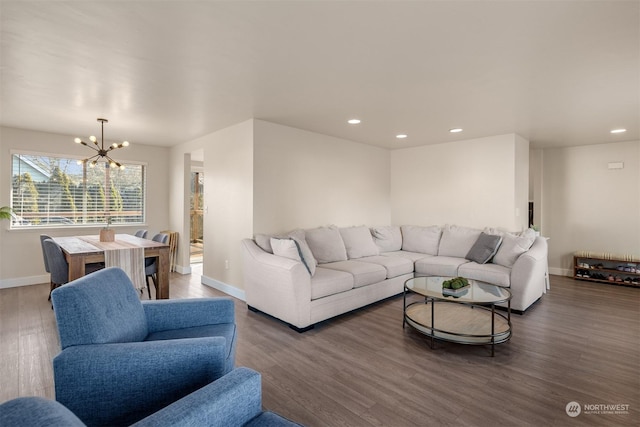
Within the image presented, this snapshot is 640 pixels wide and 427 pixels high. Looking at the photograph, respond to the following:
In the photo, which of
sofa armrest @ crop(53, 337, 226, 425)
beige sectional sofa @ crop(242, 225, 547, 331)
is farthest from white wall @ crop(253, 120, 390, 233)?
sofa armrest @ crop(53, 337, 226, 425)

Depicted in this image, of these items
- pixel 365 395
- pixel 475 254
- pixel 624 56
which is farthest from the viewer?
pixel 475 254

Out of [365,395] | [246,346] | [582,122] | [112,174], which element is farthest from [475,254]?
[112,174]

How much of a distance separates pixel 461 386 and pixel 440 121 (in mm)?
3105

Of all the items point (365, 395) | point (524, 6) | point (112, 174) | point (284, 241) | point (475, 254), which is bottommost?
point (365, 395)

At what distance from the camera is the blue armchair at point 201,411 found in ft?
2.70

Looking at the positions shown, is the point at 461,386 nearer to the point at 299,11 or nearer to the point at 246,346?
the point at 246,346

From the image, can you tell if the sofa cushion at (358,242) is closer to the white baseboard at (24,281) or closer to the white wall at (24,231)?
the white wall at (24,231)

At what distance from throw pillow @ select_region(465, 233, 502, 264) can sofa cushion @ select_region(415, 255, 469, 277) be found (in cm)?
17

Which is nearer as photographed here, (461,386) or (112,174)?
(461,386)

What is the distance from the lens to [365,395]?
2.12 metres

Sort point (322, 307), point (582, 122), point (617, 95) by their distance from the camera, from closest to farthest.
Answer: point (617, 95) < point (322, 307) < point (582, 122)

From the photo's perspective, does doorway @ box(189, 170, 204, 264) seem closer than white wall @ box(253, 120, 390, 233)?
No

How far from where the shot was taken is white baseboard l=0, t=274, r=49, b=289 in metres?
4.71

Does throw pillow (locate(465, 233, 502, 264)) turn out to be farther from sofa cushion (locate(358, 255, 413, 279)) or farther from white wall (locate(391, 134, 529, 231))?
sofa cushion (locate(358, 255, 413, 279))
